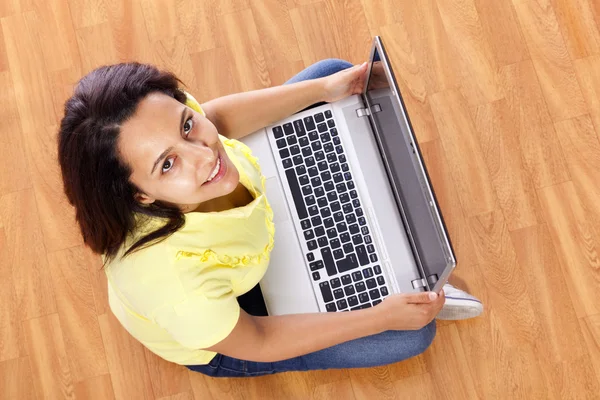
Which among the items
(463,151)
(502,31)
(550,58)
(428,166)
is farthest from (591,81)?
(428,166)

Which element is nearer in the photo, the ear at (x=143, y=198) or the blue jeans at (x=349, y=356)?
the ear at (x=143, y=198)

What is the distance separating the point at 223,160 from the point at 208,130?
0.19ft

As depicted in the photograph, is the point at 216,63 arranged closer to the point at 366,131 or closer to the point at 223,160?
the point at 366,131

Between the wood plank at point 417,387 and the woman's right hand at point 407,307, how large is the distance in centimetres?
37

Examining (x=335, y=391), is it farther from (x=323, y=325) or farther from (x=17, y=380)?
(x=17, y=380)

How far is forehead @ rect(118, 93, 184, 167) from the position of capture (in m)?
0.99

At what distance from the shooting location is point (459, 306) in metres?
1.49

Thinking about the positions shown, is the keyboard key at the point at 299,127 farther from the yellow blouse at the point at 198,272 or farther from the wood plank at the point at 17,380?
the wood plank at the point at 17,380

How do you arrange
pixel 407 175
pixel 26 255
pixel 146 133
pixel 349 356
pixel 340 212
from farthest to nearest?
pixel 26 255 < pixel 349 356 < pixel 340 212 < pixel 407 175 < pixel 146 133

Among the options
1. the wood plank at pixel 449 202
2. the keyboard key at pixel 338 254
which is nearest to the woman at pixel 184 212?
the keyboard key at pixel 338 254

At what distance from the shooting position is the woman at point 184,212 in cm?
100

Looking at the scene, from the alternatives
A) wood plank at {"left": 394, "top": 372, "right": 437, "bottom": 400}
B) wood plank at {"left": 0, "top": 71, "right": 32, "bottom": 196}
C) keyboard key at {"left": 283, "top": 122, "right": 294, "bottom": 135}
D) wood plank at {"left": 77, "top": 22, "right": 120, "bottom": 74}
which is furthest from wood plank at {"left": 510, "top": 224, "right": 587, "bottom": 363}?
wood plank at {"left": 0, "top": 71, "right": 32, "bottom": 196}

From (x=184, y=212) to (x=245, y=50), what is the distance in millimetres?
809

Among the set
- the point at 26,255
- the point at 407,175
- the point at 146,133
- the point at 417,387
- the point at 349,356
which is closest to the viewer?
the point at 146,133
